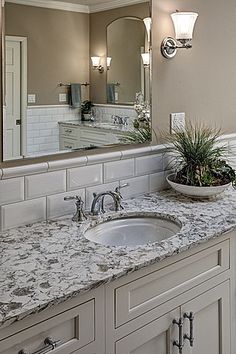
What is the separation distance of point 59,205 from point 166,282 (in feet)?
1.89

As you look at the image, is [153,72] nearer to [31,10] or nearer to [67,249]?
[31,10]

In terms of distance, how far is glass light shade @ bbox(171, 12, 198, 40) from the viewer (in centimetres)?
219

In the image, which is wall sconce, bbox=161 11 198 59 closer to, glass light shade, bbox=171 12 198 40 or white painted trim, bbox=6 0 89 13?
glass light shade, bbox=171 12 198 40

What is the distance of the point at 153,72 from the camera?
220 cm

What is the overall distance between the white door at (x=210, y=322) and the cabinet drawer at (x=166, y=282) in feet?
0.25

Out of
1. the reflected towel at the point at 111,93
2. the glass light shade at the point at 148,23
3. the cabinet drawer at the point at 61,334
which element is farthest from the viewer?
the glass light shade at the point at 148,23

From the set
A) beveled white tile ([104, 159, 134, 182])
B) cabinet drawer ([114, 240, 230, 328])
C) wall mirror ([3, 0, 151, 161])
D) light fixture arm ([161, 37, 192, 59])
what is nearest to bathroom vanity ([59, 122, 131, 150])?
wall mirror ([3, 0, 151, 161])

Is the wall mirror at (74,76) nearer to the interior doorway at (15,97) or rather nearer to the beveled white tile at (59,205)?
the interior doorway at (15,97)

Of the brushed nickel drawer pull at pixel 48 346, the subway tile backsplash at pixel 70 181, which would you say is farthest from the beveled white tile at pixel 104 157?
the brushed nickel drawer pull at pixel 48 346

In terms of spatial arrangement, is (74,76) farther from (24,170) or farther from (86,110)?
(24,170)

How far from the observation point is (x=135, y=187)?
2.19m

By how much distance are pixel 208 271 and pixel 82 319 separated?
649 millimetres

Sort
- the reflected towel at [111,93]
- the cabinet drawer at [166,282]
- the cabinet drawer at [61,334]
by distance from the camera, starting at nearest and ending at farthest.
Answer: the cabinet drawer at [61,334] → the cabinet drawer at [166,282] → the reflected towel at [111,93]

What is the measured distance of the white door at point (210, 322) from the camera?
1.64 meters
